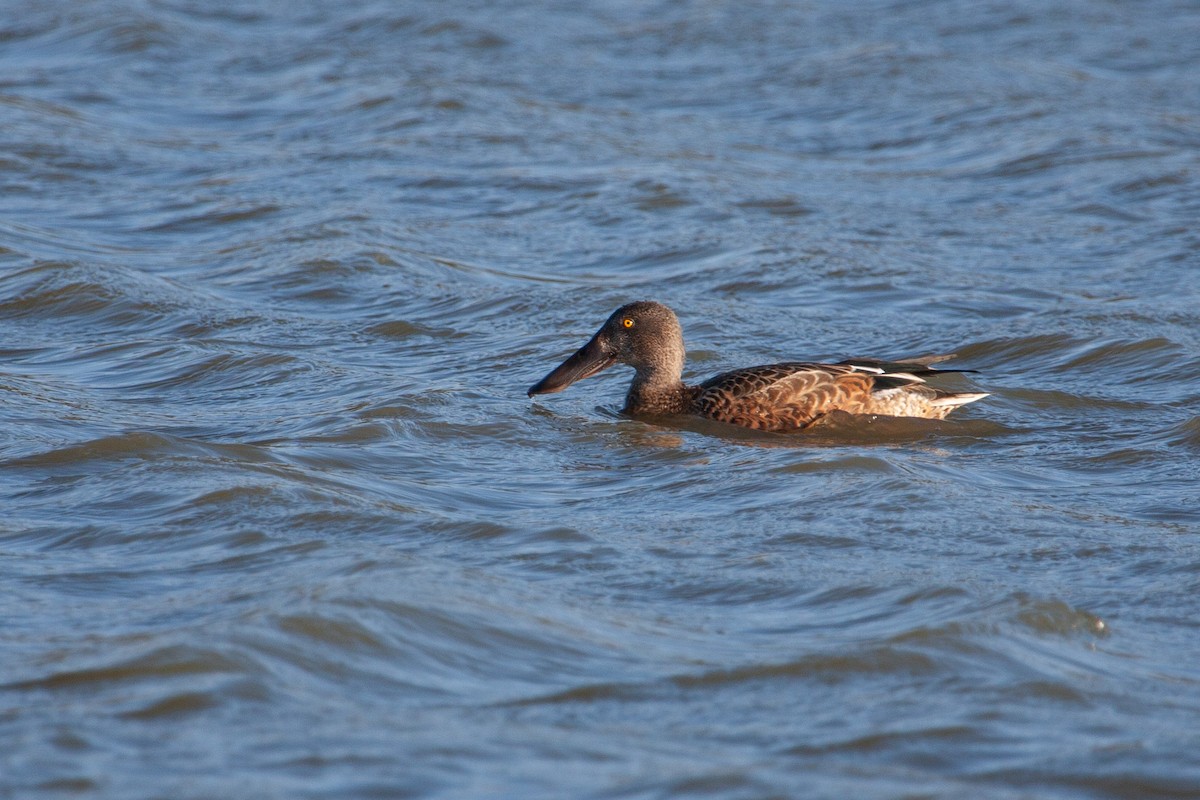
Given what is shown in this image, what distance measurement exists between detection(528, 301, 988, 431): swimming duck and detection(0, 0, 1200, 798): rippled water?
140mm

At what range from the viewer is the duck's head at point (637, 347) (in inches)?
353

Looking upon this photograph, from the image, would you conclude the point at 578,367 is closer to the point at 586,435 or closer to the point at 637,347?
the point at 637,347

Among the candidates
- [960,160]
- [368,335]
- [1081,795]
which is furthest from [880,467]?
[960,160]

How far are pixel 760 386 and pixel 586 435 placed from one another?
91 cm

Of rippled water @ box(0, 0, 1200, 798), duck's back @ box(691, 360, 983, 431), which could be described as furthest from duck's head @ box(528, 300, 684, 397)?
duck's back @ box(691, 360, 983, 431)

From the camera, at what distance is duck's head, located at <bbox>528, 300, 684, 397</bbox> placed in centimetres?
897

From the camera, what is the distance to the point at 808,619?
18.4ft

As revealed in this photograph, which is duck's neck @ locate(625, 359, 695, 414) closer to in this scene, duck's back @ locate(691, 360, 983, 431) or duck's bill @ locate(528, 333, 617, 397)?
duck's bill @ locate(528, 333, 617, 397)

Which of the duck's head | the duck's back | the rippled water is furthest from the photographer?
the duck's head

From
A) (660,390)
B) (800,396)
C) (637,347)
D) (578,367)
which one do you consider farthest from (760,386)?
(578,367)

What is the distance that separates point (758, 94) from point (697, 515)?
10747 millimetres

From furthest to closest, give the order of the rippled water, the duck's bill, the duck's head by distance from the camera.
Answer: the duck's head
the duck's bill
the rippled water

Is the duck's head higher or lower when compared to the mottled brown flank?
higher

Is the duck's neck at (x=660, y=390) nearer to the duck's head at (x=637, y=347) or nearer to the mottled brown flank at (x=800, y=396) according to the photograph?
the duck's head at (x=637, y=347)
